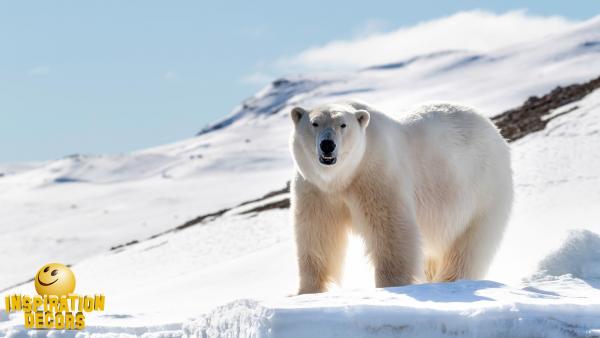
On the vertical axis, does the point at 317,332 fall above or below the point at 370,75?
below

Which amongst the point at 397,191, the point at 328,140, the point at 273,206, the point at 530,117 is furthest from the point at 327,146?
the point at 530,117

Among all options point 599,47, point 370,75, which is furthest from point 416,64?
point 599,47

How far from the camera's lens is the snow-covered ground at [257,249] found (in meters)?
4.06

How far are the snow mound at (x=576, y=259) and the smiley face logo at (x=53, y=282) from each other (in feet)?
10.3

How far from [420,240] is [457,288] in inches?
40.8

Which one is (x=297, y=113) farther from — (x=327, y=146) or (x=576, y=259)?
(x=576, y=259)

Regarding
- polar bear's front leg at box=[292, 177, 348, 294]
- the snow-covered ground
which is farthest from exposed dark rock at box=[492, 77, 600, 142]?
polar bear's front leg at box=[292, 177, 348, 294]

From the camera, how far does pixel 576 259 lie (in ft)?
18.1

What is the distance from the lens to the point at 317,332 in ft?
13.3

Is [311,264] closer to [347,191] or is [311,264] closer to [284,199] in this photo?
[347,191]

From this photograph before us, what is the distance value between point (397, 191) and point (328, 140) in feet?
2.24

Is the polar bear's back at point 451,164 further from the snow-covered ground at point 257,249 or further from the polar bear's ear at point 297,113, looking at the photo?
the polar bear's ear at point 297,113

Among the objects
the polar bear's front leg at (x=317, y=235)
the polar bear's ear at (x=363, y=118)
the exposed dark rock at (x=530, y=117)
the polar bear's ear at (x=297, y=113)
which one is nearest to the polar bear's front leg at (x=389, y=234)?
the polar bear's front leg at (x=317, y=235)

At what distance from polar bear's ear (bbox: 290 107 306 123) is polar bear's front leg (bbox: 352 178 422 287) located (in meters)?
0.62
